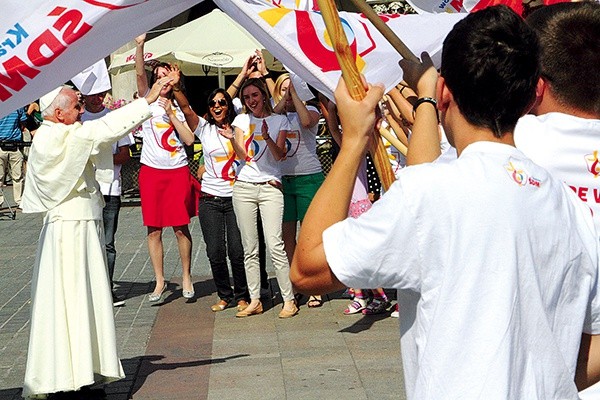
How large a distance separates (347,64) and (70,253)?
438cm

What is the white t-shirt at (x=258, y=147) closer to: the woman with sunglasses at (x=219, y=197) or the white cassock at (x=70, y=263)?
the woman with sunglasses at (x=219, y=197)

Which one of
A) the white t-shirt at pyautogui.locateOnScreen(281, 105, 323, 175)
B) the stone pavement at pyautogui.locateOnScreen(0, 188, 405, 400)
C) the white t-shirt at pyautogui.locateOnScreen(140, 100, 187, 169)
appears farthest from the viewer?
the white t-shirt at pyautogui.locateOnScreen(140, 100, 187, 169)

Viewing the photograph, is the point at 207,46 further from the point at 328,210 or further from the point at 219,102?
the point at 328,210

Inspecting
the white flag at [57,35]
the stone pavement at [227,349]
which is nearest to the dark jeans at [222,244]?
the stone pavement at [227,349]

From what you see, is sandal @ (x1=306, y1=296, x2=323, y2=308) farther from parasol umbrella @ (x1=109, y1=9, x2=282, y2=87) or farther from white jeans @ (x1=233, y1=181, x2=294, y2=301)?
parasol umbrella @ (x1=109, y1=9, x2=282, y2=87)

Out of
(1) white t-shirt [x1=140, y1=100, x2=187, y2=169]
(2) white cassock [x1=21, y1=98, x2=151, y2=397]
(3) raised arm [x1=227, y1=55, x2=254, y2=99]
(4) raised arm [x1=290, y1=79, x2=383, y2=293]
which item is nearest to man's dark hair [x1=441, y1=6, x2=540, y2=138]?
(4) raised arm [x1=290, y1=79, x2=383, y2=293]

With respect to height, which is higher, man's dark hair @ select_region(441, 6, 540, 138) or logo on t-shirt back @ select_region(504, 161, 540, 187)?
man's dark hair @ select_region(441, 6, 540, 138)

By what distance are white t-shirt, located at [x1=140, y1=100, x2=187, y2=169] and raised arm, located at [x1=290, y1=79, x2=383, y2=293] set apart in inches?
292

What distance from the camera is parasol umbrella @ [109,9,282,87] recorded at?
56.1 feet

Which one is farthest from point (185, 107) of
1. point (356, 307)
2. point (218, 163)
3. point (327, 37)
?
point (327, 37)

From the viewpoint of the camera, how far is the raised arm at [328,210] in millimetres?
2275

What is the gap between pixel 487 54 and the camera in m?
2.24

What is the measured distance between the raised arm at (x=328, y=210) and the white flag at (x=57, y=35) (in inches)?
66.7

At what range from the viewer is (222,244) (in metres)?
9.45
